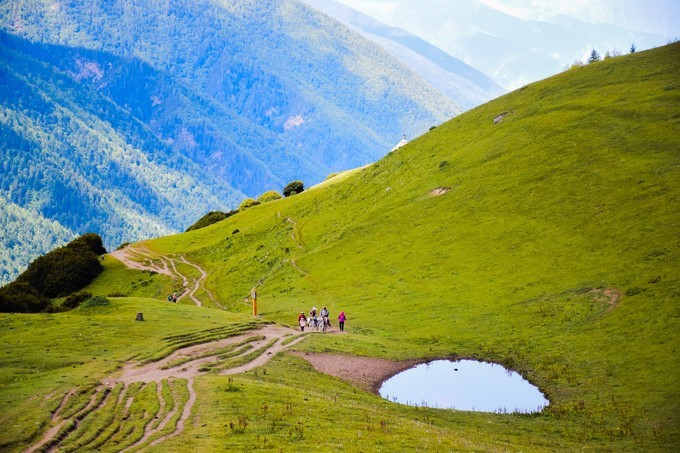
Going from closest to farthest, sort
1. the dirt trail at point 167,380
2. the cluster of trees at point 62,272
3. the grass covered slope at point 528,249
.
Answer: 1. the dirt trail at point 167,380
2. the grass covered slope at point 528,249
3. the cluster of trees at point 62,272

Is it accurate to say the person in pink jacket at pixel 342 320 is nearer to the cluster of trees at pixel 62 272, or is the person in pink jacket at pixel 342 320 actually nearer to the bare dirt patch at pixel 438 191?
the bare dirt patch at pixel 438 191

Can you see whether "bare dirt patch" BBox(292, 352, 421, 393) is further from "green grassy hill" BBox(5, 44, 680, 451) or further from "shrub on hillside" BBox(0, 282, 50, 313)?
"shrub on hillside" BBox(0, 282, 50, 313)

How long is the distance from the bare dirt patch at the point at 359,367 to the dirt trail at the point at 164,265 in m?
39.8

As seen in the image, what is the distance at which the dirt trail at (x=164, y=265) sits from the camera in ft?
310

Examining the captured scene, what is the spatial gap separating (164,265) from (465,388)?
74.0 metres

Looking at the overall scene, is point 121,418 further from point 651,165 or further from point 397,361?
point 651,165

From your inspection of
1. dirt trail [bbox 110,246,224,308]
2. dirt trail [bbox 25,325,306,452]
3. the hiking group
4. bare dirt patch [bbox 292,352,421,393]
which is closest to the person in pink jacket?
the hiking group

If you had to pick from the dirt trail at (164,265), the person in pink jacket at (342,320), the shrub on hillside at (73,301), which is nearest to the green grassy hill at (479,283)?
the person in pink jacket at (342,320)

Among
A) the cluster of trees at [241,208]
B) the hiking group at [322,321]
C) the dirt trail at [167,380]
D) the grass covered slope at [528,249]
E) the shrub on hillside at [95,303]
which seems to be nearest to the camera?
the dirt trail at [167,380]

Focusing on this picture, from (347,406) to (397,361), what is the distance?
16003 millimetres

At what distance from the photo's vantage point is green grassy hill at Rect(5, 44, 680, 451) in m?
34.4

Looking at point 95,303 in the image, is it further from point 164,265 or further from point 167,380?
point 164,265

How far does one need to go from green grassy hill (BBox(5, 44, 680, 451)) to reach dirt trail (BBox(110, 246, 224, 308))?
223cm

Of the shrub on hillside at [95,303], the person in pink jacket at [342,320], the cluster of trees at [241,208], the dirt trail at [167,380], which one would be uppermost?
the cluster of trees at [241,208]
